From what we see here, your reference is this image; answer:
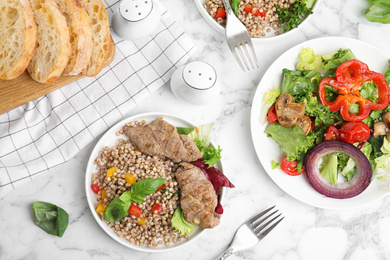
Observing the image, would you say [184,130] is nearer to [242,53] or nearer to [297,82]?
[242,53]

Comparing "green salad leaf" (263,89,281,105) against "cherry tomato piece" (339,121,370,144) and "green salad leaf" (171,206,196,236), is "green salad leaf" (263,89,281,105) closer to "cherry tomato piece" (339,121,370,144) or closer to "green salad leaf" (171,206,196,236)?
"cherry tomato piece" (339,121,370,144)

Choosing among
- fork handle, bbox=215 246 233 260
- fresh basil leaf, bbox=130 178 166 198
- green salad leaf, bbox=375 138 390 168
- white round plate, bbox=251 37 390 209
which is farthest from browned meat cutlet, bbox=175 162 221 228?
green salad leaf, bbox=375 138 390 168

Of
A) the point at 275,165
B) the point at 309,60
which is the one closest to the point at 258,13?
the point at 309,60

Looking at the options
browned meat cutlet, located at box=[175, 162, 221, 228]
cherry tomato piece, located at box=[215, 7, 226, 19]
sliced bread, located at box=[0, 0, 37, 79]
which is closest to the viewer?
sliced bread, located at box=[0, 0, 37, 79]

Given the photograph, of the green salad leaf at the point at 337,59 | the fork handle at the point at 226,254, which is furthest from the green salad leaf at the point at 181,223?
the green salad leaf at the point at 337,59

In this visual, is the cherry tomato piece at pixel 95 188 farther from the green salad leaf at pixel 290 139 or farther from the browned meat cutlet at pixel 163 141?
the green salad leaf at pixel 290 139

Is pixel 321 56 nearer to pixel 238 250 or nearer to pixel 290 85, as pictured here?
pixel 290 85
